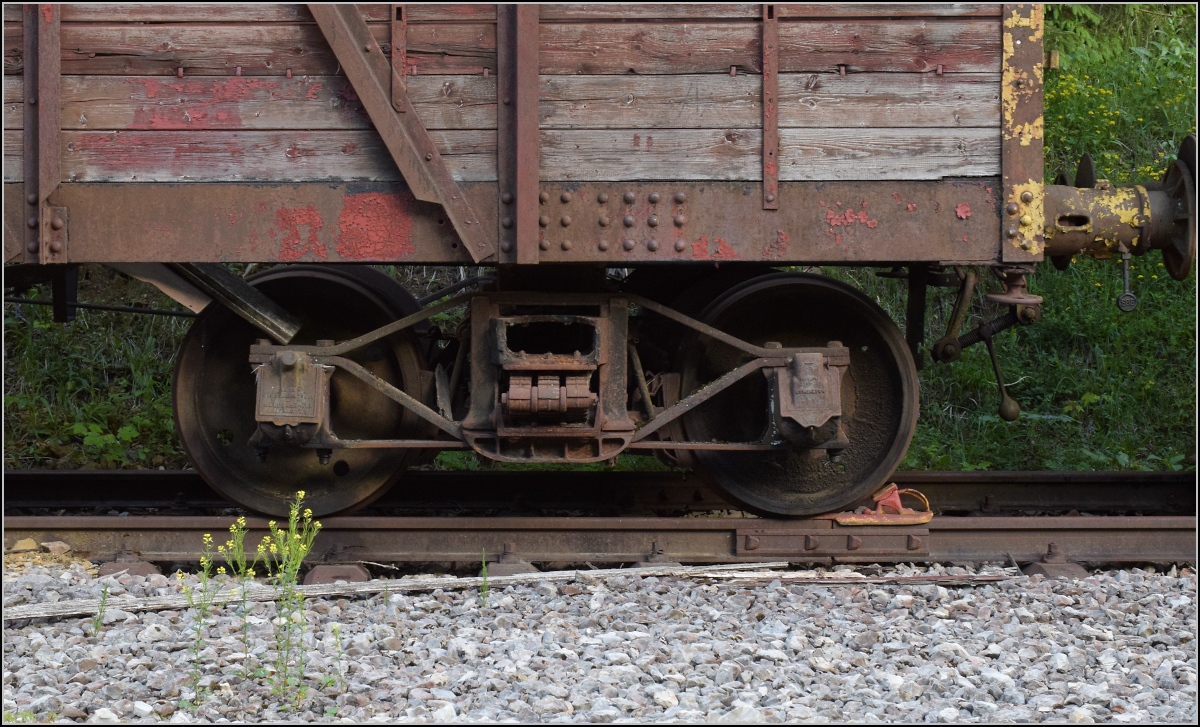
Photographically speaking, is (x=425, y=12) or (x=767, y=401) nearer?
(x=425, y=12)

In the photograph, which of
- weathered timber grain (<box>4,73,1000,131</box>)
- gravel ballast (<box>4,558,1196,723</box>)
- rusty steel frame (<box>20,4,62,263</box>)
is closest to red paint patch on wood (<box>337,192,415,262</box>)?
weathered timber grain (<box>4,73,1000,131</box>)

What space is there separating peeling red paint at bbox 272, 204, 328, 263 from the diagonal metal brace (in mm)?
446

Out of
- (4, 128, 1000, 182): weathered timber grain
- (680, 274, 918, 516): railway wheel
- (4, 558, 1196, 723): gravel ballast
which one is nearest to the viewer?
(4, 558, 1196, 723): gravel ballast

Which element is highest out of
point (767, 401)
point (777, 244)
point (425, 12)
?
point (425, 12)

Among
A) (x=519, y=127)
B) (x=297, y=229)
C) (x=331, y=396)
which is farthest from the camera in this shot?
(x=331, y=396)

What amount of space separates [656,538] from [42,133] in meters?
3.17

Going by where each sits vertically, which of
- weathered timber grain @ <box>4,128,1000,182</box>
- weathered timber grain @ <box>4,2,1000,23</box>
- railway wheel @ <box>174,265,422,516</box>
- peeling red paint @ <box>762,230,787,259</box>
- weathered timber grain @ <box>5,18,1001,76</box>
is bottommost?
railway wheel @ <box>174,265,422,516</box>

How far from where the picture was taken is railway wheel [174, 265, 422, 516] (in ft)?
19.5

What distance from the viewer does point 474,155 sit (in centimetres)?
513

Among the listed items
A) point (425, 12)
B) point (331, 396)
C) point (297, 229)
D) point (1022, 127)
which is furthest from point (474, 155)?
point (1022, 127)

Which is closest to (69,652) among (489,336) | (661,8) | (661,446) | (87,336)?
Answer: (489,336)

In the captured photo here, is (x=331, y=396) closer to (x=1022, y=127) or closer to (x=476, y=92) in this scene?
(x=476, y=92)

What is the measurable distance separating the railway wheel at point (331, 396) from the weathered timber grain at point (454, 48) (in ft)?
4.06

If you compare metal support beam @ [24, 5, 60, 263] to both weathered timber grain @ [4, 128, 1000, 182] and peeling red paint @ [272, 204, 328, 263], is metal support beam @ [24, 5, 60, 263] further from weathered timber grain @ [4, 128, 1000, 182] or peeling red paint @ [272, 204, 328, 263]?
peeling red paint @ [272, 204, 328, 263]
